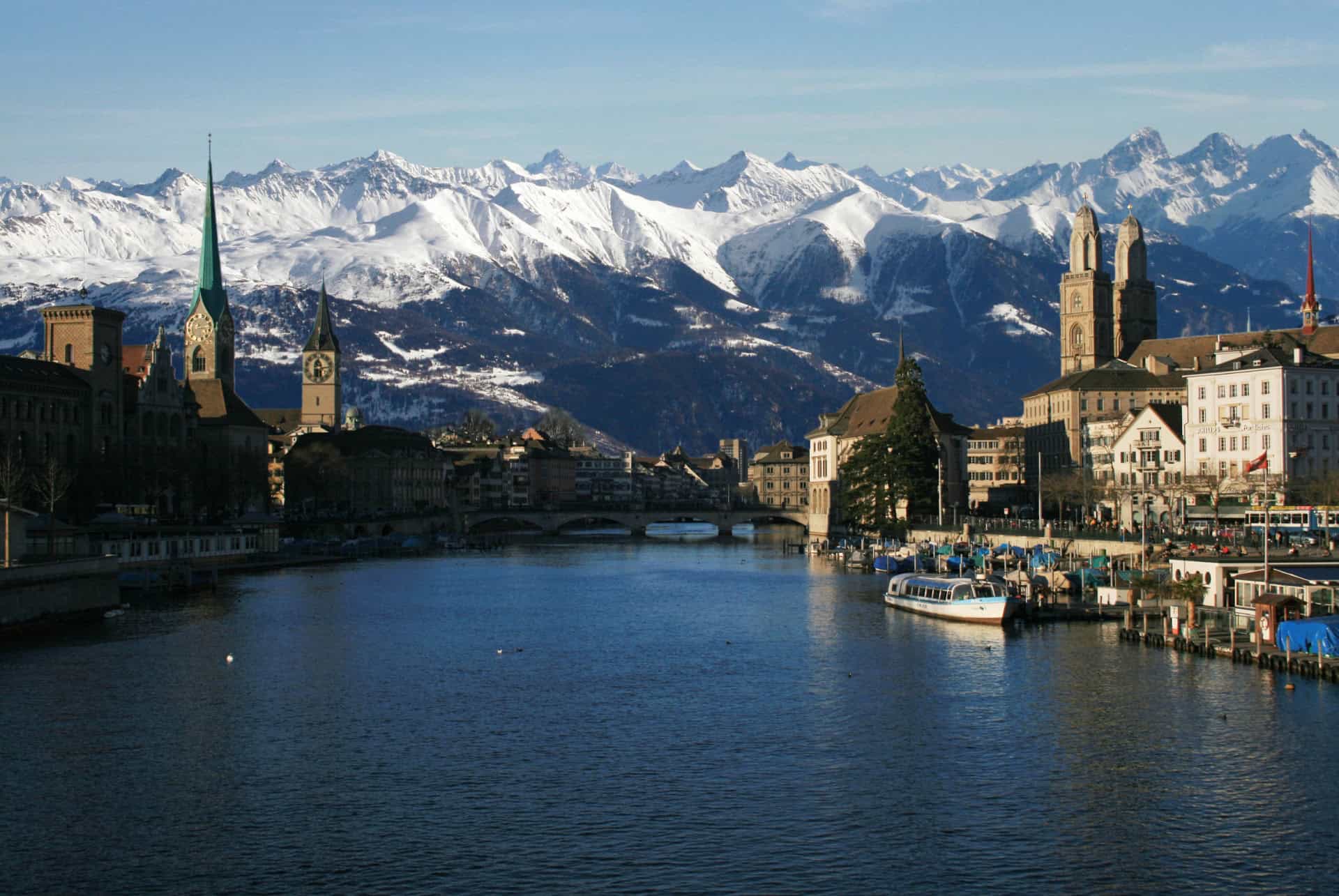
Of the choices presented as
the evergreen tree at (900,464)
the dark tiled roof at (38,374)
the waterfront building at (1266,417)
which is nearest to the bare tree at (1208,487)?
the waterfront building at (1266,417)

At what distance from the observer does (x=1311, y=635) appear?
67375 mm

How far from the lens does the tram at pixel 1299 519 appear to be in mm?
105062

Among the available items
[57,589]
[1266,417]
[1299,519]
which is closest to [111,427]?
[57,589]

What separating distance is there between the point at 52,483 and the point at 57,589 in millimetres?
36190

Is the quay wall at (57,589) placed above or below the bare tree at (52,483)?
below

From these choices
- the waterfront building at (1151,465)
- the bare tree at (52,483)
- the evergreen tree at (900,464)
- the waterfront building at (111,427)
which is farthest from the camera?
the evergreen tree at (900,464)

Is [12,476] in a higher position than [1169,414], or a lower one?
lower

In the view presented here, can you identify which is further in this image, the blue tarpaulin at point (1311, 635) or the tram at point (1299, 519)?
the tram at point (1299, 519)

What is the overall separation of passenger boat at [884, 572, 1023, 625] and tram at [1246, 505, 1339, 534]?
20241 millimetres

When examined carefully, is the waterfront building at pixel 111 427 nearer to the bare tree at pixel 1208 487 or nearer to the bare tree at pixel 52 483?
the bare tree at pixel 52 483

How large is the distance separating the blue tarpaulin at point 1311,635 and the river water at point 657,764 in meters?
2.85

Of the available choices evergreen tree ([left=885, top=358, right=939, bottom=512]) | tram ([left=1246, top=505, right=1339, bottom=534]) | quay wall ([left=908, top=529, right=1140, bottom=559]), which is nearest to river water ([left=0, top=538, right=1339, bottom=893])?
tram ([left=1246, top=505, right=1339, bottom=534])

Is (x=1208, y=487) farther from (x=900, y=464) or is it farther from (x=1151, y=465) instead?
(x=900, y=464)

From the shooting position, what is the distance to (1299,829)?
44906mm
